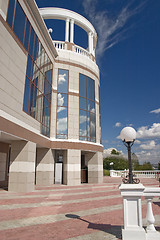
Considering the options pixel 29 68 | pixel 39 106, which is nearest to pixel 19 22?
pixel 29 68

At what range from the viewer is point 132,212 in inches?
189

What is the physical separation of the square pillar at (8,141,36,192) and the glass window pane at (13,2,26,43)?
25.1 ft

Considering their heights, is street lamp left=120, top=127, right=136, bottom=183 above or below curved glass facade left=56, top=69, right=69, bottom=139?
below

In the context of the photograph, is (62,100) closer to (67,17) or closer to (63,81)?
(63,81)

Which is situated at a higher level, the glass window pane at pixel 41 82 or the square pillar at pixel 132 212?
the glass window pane at pixel 41 82

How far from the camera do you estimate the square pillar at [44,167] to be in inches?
683

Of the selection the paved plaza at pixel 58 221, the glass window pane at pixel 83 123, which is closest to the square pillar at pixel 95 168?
the glass window pane at pixel 83 123

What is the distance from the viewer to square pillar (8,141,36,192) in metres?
12.6

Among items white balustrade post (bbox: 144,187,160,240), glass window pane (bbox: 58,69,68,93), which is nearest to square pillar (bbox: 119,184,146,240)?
white balustrade post (bbox: 144,187,160,240)

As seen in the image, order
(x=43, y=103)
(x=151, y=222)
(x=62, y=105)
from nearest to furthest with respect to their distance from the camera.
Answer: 1. (x=151, y=222)
2. (x=43, y=103)
3. (x=62, y=105)

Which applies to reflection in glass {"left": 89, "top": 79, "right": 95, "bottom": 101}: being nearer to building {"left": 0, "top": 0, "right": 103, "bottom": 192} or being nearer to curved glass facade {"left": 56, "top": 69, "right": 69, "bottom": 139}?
building {"left": 0, "top": 0, "right": 103, "bottom": 192}

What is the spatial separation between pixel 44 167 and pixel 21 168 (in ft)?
16.0

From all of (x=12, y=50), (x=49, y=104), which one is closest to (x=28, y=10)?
(x=12, y=50)

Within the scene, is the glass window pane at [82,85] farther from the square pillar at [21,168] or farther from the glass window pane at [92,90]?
the square pillar at [21,168]
